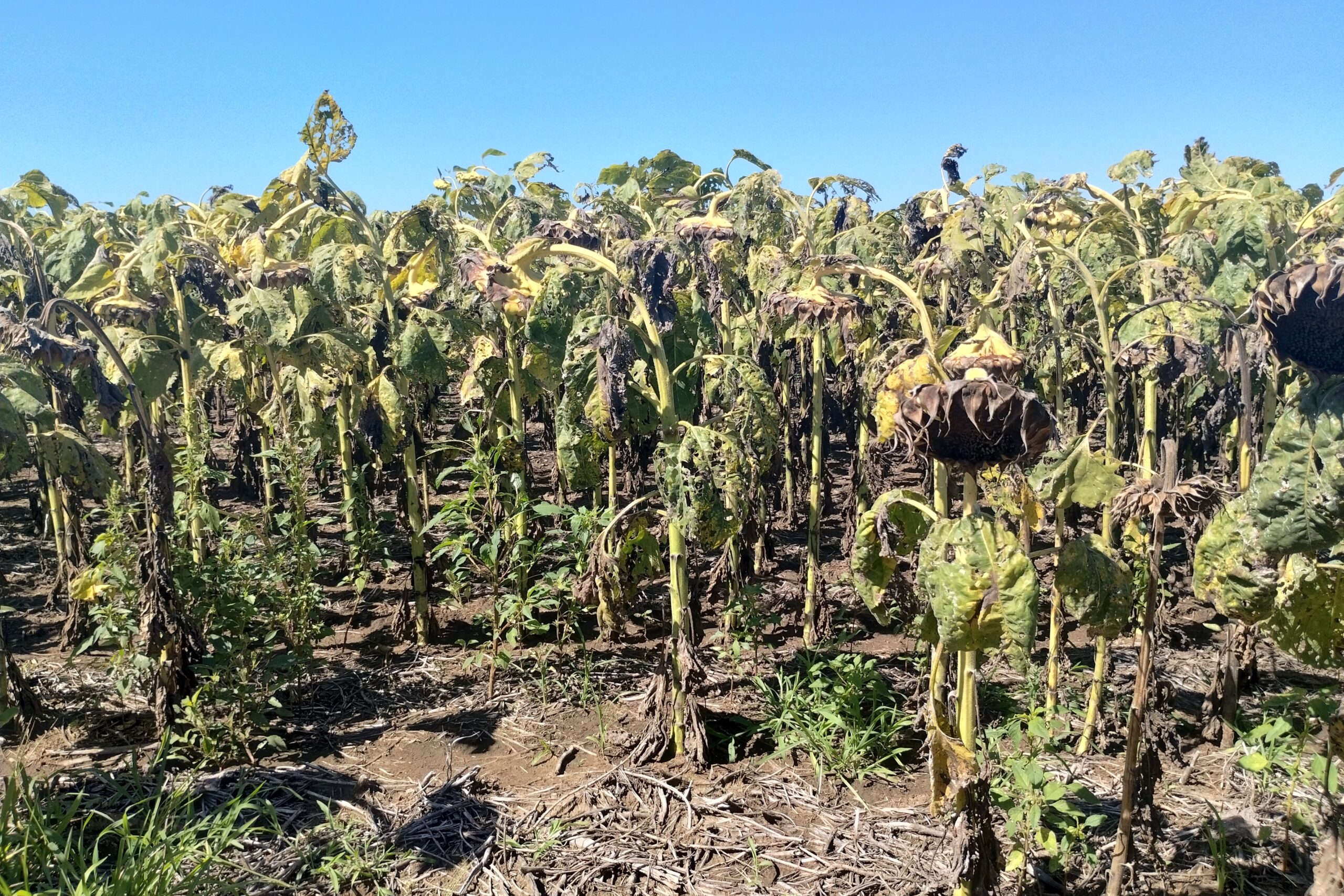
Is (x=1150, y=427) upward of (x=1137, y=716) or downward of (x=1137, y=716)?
upward

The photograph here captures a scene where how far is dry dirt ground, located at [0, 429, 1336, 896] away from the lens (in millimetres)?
3168

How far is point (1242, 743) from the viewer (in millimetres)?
3863

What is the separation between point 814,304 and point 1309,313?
72.9 inches

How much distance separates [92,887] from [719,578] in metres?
2.56

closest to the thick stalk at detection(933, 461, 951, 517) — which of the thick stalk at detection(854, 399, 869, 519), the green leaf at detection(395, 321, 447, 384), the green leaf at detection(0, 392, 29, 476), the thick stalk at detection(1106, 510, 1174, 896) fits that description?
the thick stalk at detection(1106, 510, 1174, 896)

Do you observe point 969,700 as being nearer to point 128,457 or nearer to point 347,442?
point 347,442

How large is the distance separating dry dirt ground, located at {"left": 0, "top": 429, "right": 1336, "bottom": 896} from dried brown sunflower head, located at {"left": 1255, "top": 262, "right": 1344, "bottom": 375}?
1629mm

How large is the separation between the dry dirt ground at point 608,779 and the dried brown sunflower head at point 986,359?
143 cm

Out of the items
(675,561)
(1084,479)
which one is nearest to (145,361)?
(675,561)

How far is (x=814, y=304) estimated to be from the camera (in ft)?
11.5

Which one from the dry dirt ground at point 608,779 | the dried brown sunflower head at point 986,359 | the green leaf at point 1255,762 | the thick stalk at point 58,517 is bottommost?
the dry dirt ground at point 608,779

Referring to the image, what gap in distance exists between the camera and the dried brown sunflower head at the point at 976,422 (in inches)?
78.4

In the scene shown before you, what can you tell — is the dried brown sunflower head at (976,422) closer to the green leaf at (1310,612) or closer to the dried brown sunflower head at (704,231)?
the green leaf at (1310,612)

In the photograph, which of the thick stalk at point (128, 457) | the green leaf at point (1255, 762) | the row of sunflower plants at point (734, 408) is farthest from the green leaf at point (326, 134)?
the green leaf at point (1255, 762)
